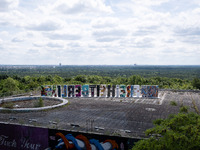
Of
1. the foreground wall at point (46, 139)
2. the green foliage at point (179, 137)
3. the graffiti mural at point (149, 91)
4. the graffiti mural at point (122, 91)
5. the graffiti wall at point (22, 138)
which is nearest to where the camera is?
the green foliage at point (179, 137)

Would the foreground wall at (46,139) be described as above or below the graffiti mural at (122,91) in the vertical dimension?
below

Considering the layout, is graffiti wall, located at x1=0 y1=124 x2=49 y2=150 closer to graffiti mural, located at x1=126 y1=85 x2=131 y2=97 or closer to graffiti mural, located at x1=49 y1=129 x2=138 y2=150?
graffiti mural, located at x1=49 y1=129 x2=138 y2=150

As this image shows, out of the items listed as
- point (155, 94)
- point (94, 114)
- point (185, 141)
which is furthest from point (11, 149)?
point (155, 94)

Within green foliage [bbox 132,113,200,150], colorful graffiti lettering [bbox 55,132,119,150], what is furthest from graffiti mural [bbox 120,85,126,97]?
green foliage [bbox 132,113,200,150]

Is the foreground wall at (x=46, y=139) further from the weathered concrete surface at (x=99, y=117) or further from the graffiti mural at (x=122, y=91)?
the graffiti mural at (x=122, y=91)

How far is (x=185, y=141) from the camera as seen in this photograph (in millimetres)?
14242

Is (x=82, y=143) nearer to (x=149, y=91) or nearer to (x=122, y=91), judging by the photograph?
(x=122, y=91)

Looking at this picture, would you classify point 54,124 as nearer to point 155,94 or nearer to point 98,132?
point 98,132

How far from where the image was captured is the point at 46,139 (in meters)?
24.9

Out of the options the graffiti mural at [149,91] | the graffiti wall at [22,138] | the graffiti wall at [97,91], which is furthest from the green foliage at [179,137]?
the graffiti mural at [149,91]

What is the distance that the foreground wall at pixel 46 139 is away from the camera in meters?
21.8

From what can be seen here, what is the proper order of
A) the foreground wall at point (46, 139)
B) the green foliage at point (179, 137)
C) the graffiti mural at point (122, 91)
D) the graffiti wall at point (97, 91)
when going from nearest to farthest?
1. the green foliage at point (179, 137)
2. the foreground wall at point (46, 139)
3. the graffiti wall at point (97, 91)
4. the graffiti mural at point (122, 91)

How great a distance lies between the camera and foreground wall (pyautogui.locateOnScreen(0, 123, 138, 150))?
2181 centimetres

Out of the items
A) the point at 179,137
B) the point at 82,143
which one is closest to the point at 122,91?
the point at 82,143
